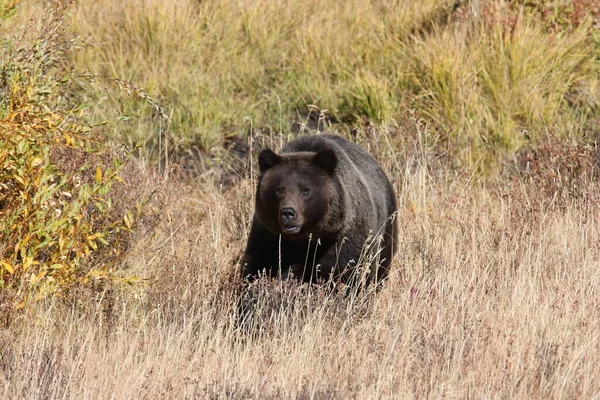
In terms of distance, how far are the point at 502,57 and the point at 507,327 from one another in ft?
16.8

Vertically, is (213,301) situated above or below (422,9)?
below

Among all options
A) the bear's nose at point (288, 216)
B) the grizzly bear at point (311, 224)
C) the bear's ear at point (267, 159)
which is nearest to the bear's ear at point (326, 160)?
the grizzly bear at point (311, 224)

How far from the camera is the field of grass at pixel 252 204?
5320 millimetres

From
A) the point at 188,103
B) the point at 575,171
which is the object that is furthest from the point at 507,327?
the point at 188,103

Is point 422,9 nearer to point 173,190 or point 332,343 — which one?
point 173,190

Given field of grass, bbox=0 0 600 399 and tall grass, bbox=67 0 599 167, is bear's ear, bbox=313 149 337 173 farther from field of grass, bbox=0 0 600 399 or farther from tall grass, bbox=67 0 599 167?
tall grass, bbox=67 0 599 167

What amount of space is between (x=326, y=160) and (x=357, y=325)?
1.08m

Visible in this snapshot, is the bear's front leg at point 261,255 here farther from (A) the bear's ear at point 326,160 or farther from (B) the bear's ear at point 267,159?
(A) the bear's ear at point 326,160

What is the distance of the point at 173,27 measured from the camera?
11.4 meters

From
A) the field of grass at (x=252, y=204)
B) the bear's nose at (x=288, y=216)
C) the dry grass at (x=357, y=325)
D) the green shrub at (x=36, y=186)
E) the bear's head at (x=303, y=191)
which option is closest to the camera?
the dry grass at (x=357, y=325)

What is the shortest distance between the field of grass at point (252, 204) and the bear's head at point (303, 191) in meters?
0.47

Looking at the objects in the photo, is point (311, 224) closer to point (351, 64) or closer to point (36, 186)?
point (36, 186)

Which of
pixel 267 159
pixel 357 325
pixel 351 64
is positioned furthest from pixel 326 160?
pixel 351 64

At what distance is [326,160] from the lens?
660 cm
